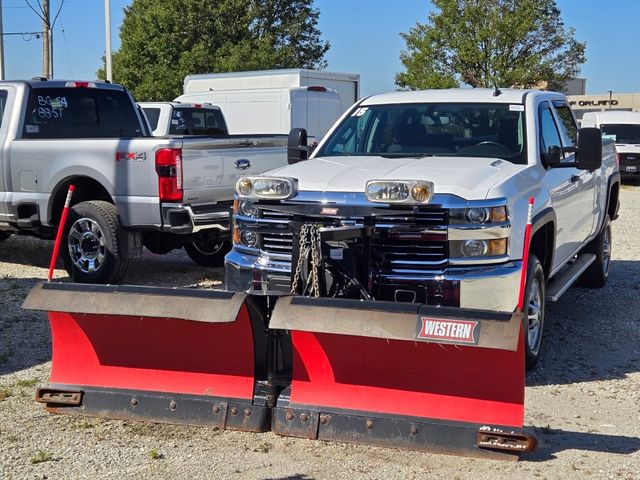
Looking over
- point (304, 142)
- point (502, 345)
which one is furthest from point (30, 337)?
point (502, 345)

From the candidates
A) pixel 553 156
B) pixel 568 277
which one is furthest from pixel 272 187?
pixel 568 277

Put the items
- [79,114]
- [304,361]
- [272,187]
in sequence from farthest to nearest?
[79,114] < [272,187] < [304,361]

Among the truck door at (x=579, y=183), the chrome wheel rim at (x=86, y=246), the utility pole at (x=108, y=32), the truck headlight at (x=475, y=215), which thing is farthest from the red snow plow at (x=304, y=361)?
the utility pole at (x=108, y=32)

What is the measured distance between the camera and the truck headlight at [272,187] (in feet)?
18.6

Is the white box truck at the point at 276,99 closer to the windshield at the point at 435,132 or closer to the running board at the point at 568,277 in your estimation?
the running board at the point at 568,277

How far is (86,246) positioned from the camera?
9086mm

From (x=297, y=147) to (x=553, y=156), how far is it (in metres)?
1.99

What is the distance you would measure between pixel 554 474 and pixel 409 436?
2.44 ft

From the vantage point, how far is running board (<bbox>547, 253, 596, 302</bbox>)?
6.81 m

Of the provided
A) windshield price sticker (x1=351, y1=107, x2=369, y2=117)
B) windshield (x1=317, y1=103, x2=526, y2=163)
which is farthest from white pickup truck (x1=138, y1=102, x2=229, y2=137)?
windshield (x1=317, y1=103, x2=526, y2=163)

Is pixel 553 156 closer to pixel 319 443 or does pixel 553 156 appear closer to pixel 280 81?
pixel 319 443

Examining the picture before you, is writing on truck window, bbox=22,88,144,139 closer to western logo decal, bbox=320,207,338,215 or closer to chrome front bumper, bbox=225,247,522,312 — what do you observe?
chrome front bumper, bbox=225,247,522,312

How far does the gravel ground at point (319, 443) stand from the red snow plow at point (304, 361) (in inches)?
4.1

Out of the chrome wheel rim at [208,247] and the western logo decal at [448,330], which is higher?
the western logo decal at [448,330]
